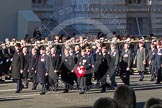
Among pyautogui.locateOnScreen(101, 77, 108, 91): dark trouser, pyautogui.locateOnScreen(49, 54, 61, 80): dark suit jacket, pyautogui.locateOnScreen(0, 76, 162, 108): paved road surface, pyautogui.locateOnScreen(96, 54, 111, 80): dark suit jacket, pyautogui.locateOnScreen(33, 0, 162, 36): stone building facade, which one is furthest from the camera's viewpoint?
pyautogui.locateOnScreen(33, 0, 162, 36): stone building facade

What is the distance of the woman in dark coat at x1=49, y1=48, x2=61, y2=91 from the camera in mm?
19453

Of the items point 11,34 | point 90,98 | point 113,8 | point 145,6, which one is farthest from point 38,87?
point 145,6

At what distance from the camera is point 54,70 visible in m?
19.6

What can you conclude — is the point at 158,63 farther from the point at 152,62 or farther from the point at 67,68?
the point at 67,68

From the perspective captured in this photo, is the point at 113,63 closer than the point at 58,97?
No

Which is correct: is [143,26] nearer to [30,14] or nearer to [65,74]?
[30,14]

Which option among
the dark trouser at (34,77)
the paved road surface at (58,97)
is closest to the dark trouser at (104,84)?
the paved road surface at (58,97)

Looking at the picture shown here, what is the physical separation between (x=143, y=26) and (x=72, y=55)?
96.4ft

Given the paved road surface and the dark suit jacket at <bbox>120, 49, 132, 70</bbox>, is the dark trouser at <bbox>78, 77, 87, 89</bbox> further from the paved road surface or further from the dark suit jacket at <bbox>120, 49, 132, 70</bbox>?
the dark suit jacket at <bbox>120, 49, 132, 70</bbox>

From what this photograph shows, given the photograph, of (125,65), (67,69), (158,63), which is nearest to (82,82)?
(67,69)

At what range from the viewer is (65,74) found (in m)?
19.9

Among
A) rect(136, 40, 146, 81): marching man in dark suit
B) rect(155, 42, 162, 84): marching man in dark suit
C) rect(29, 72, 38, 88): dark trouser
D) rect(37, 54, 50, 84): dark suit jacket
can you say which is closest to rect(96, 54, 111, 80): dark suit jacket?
rect(37, 54, 50, 84): dark suit jacket

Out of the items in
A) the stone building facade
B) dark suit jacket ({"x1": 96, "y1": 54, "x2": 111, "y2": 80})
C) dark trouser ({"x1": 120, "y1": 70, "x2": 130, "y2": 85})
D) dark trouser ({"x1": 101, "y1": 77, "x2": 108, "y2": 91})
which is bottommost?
dark trouser ({"x1": 101, "y1": 77, "x2": 108, "y2": 91})

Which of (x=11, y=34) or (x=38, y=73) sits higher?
(x=11, y=34)
